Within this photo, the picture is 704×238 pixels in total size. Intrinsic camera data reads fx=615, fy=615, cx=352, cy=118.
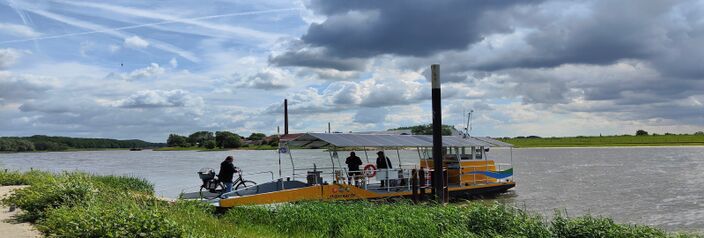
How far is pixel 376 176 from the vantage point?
2112 centimetres

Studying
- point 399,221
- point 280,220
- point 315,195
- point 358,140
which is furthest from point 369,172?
point 399,221

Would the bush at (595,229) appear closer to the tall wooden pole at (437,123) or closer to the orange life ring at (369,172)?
the tall wooden pole at (437,123)

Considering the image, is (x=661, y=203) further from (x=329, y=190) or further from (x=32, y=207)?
(x=32, y=207)

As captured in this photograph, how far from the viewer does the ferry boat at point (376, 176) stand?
18.5 m

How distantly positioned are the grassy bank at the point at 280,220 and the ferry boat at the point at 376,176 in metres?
3.26

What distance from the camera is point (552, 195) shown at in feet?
93.7

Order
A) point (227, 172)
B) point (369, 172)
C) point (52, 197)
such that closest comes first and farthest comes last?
point (52, 197) → point (227, 172) → point (369, 172)

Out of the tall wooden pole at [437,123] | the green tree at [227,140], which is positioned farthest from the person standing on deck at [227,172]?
the green tree at [227,140]

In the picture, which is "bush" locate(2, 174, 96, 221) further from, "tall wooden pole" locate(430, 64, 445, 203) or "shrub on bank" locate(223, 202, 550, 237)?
"tall wooden pole" locate(430, 64, 445, 203)

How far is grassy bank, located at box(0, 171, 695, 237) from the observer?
29.9 feet

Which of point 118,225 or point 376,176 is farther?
point 376,176

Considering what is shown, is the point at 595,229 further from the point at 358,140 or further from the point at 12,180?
the point at 12,180

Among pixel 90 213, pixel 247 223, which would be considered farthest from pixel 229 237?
pixel 247 223

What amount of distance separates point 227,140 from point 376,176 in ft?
332
